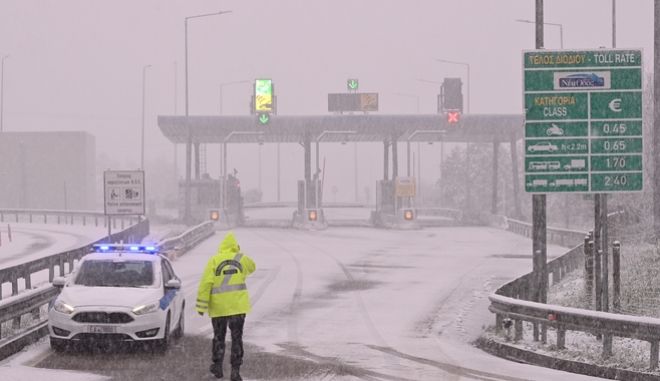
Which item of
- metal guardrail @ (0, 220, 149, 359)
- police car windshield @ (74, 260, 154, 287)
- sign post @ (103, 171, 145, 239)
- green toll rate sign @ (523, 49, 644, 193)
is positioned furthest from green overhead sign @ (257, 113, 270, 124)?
police car windshield @ (74, 260, 154, 287)

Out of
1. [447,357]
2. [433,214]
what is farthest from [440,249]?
[433,214]

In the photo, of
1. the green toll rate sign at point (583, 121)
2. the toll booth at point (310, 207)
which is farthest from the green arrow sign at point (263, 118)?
the green toll rate sign at point (583, 121)

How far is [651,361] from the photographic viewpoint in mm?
12734

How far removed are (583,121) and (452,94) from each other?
135 ft

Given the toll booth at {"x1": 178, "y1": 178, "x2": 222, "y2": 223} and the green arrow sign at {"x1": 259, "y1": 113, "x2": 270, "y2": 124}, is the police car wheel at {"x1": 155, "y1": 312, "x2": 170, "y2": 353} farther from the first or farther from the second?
the toll booth at {"x1": 178, "y1": 178, "x2": 222, "y2": 223}

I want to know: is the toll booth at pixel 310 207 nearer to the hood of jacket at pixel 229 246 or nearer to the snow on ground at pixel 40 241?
the snow on ground at pixel 40 241

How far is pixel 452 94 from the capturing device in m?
57.7

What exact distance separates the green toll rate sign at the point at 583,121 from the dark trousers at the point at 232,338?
20.3 feet

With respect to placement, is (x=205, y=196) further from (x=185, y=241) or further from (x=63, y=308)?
(x=63, y=308)

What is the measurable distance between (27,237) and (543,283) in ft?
134

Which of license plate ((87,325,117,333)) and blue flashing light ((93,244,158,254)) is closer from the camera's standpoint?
license plate ((87,325,117,333))

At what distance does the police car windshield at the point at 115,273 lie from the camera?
15.9m

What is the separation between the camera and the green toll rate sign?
54.6ft

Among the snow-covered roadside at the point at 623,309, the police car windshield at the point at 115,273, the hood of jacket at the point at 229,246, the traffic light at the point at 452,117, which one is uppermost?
the traffic light at the point at 452,117
